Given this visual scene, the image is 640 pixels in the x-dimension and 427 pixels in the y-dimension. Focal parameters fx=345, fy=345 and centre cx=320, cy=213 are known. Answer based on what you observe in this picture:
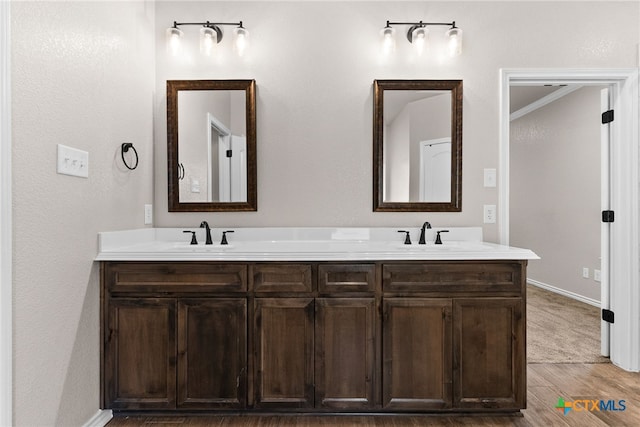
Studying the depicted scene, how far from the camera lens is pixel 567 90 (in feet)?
13.6

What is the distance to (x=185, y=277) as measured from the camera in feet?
5.66

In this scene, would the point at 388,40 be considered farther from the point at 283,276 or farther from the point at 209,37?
the point at 283,276

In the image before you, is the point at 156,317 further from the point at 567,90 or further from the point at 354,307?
the point at 567,90

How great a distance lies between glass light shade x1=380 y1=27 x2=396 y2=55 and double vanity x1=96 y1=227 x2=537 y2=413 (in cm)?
138

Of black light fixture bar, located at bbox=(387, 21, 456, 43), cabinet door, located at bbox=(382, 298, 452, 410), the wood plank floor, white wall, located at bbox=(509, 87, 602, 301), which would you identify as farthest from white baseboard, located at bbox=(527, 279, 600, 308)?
black light fixture bar, located at bbox=(387, 21, 456, 43)

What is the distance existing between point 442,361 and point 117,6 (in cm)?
254

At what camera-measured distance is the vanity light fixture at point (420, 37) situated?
7.26ft

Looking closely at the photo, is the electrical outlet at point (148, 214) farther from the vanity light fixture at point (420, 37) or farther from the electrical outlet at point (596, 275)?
the electrical outlet at point (596, 275)

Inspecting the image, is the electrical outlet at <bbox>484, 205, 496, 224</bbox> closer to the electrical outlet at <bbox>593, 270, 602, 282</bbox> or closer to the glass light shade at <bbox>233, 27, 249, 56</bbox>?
the glass light shade at <bbox>233, 27, 249, 56</bbox>

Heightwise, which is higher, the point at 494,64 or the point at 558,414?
the point at 494,64

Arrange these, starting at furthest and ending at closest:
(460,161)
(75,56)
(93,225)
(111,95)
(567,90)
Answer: (567,90) → (460,161) → (111,95) → (93,225) → (75,56)

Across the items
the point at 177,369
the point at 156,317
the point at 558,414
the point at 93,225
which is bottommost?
the point at 558,414

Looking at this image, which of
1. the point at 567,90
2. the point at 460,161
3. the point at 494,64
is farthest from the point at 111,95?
the point at 567,90

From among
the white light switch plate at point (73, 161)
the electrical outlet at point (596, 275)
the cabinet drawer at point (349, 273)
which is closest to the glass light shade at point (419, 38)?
the cabinet drawer at point (349, 273)
